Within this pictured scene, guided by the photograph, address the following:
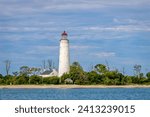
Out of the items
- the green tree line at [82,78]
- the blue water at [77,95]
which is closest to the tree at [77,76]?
the green tree line at [82,78]

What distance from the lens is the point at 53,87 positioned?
3268 inches

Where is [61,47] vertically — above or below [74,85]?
above

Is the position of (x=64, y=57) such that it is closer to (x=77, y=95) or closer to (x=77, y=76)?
(x=77, y=76)

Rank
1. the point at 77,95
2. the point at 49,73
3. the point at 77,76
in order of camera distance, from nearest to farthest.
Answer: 1. the point at 77,95
2. the point at 77,76
3. the point at 49,73

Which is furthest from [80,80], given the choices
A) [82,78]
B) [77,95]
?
[77,95]

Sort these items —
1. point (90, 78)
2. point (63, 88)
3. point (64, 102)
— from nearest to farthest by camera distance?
point (64, 102), point (63, 88), point (90, 78)

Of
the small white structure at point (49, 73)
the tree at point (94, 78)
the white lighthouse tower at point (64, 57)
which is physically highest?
the white lighthouse tower at point (64, 57)

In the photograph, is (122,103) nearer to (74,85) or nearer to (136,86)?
(74,85)

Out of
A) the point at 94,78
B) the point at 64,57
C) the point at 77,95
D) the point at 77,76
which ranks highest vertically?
the point at 64,57

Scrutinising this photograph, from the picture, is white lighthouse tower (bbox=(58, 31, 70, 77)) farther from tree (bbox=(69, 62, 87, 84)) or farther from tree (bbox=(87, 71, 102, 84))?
tree (bbox=(87, 71, 102, 84))

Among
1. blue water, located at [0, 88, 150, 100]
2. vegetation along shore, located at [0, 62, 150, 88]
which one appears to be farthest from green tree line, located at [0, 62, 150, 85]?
→ blue water, located at [0, 88, 150, 100]

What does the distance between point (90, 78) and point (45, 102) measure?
71.9 m

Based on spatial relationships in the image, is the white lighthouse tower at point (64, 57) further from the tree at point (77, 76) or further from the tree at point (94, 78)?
the tree at point (94, 78)

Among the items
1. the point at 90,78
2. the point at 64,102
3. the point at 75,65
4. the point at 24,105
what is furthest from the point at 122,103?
the point at 75,65
